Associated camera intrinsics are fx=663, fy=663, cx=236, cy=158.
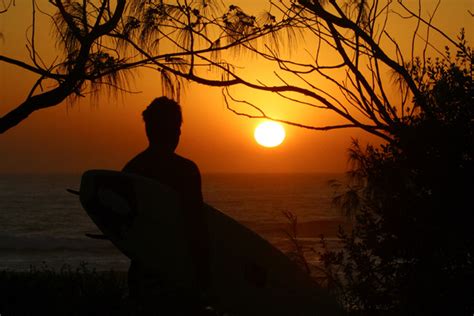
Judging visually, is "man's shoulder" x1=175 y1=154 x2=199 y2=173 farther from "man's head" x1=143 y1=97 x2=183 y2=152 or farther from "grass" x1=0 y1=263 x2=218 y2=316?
"grass" x1=0 y1=263 x2=218 y2=316

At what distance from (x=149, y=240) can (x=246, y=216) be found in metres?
43.4

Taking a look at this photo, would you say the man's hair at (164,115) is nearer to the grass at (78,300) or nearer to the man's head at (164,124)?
the man's head at (164,124)

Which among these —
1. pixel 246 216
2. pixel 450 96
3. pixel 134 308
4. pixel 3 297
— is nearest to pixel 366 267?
pixel 450 96

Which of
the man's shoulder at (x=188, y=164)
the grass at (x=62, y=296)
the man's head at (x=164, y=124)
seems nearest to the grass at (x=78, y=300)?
the grass at (x=62, y=296)

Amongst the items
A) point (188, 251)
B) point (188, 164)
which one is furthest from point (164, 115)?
point (188, 251)

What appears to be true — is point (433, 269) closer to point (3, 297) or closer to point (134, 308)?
point (134, 308)

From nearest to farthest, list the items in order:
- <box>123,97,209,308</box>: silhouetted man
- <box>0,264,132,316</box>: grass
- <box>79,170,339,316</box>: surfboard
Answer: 1. <box>123,97,209,308</box>: silhouetted man
2. <box>79,170,339,316</box>: surfboard
3. <box>0,264,132,316</box>: grass

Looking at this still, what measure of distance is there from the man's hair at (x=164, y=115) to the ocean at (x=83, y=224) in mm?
10640

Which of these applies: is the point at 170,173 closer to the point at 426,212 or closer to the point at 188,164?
the point at 188,164

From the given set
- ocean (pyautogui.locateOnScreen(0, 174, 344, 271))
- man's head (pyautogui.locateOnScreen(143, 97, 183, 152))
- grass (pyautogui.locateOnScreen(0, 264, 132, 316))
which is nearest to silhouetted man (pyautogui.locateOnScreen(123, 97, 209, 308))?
man's head (pyautogui.locateOnScreen(143, 97, 183, 152))

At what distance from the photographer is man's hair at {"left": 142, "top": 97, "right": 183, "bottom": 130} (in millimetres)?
3219

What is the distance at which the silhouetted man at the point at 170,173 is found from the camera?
3123 millimetres

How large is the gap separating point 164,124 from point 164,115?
0.04 m

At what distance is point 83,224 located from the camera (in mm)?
42906
